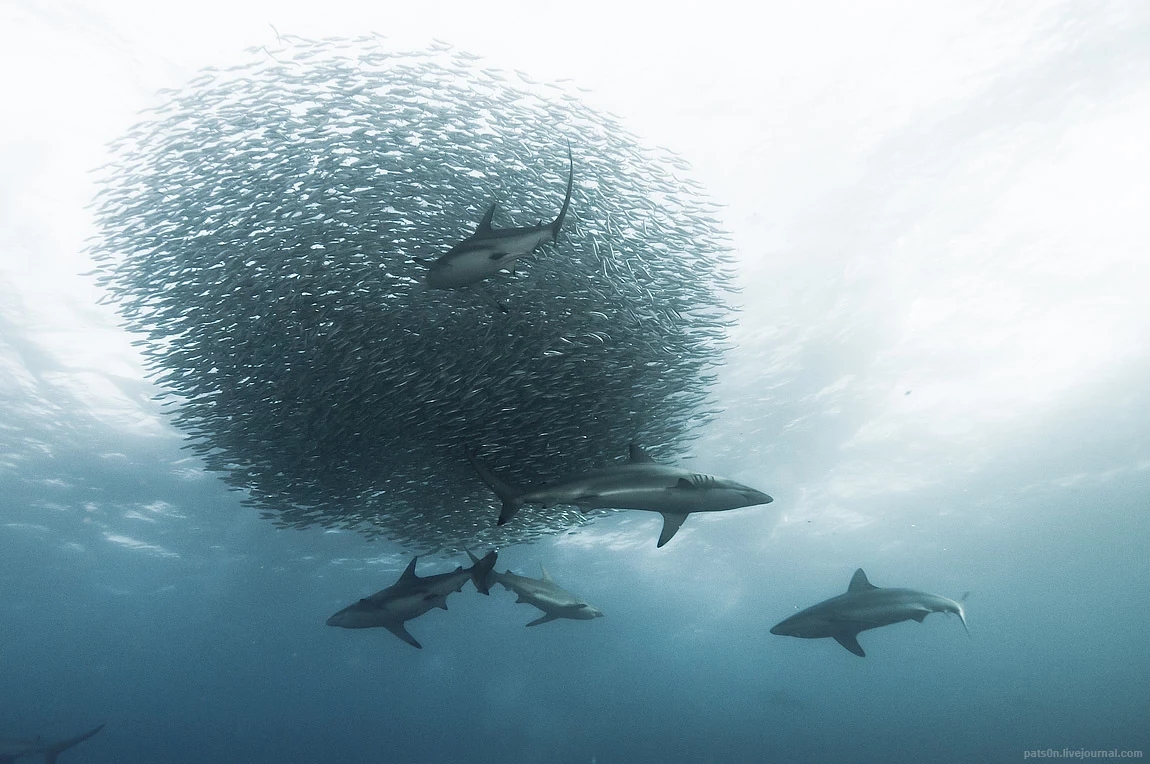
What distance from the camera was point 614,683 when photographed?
87438 millimetres

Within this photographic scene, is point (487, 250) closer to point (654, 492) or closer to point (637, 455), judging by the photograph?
point (637, 455)

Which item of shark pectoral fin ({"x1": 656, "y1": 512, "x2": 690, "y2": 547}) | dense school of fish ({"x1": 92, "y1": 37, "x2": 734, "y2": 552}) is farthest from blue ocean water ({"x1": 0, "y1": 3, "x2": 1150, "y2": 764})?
shark pectoral fin ({"x1": 656, "y1": 512, "x2": 690, "y2": 547})

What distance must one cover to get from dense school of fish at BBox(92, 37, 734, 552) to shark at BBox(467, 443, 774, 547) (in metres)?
3.37

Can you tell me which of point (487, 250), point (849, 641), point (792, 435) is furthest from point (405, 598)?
point (792, 435)

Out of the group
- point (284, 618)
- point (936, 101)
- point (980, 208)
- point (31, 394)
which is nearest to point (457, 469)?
point (936, 101)

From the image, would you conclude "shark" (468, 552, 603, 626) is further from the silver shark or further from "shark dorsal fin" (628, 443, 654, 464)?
the silver shark

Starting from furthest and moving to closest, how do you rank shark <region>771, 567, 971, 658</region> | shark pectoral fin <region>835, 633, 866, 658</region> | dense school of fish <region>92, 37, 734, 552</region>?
dense school of fish <region>92, 37, 734, 552</region> → shark pectoral fin <region>835, 633, 866, 658</region> → shark <region>771, 567, 971, 658</region>

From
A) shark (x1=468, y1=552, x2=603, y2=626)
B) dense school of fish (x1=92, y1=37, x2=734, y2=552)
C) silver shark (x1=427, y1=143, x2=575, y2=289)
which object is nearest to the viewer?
silver shark (x1=427, y1=143, x2=575, y2=289)

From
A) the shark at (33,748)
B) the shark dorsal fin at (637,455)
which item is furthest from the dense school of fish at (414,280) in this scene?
the shark at (33,748)

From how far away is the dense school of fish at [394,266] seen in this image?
8.64 m

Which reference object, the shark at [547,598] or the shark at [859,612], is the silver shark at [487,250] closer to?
the shark at [547,598]

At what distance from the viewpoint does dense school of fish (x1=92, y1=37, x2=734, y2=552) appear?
340 inches

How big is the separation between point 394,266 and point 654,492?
604 centimetres

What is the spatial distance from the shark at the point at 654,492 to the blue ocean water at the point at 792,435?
21.6 ft
